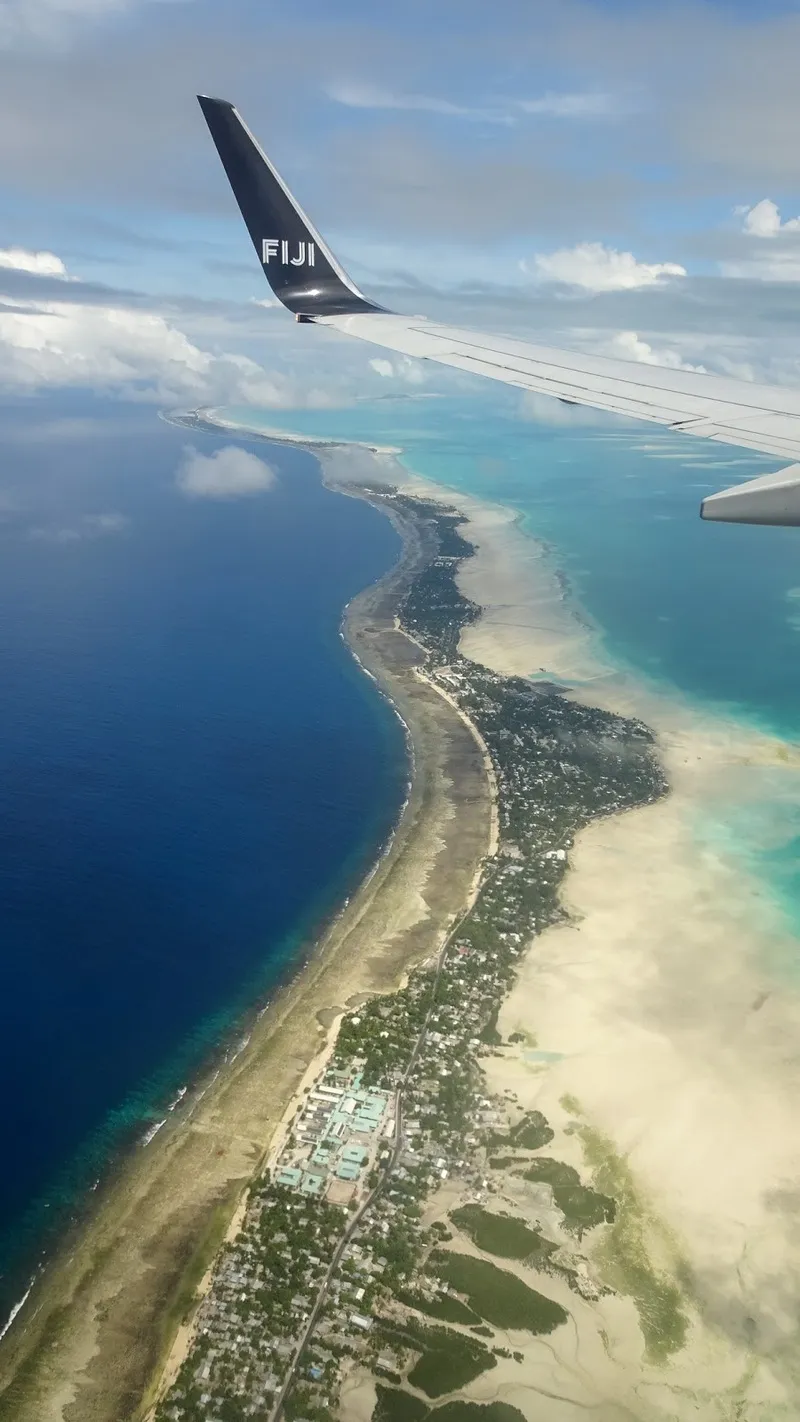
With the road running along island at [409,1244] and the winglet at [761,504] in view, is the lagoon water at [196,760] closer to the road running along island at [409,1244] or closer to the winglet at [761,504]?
the road running along island at [409,1244]

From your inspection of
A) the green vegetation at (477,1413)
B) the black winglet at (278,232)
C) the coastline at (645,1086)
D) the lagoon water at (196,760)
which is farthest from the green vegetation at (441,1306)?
the black winglet at (278,232)

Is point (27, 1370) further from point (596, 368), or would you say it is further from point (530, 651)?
point (530, 651)

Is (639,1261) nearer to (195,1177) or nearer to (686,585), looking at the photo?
(195,1177)

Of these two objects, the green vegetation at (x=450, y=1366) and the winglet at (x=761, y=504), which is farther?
the green vegetation at (x=450, y=1366)

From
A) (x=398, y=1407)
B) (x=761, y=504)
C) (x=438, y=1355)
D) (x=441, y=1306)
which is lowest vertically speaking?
(x=398, y=1407)

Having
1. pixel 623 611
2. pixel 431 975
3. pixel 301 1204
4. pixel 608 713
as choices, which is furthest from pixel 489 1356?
pixel 623 611

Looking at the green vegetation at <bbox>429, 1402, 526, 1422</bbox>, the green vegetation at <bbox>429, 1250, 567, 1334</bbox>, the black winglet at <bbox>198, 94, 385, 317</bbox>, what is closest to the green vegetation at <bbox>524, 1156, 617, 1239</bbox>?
the green vegetation at <bbox>429, 1250, 567, 1334</bbox>

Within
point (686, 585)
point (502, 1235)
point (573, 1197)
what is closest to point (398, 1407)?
point (502, 1235)

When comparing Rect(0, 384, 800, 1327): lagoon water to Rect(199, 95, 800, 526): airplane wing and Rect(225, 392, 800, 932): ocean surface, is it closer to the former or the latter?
Rect(225, 392, 800, 932): ocean surface
